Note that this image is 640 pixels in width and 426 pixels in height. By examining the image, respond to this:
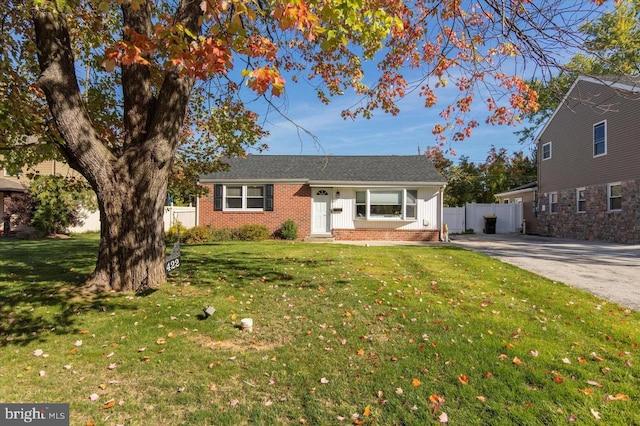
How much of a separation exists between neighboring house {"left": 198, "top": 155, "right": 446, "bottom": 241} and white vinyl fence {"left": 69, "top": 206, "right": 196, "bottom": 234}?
194 centimetres

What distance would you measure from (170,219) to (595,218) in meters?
20.8

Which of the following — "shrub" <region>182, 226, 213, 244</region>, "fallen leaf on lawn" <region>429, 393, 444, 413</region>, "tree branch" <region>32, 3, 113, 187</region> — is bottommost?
"fallen leaf on lawn" <region>429, 393, 444, 413</region>

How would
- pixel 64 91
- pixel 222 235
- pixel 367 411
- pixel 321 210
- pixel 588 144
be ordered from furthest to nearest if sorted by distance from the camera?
pixel 321 210
pixel 588 144
pixel 222 235
pixel 64 91
pixel 367 411

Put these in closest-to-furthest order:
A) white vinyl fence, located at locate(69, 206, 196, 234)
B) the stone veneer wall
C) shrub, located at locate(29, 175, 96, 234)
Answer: the stone veneer wall
shrub, located at locate(29, 175, 96, 234)
white vinyl fence, located at locate(69, 206, 196, 234)

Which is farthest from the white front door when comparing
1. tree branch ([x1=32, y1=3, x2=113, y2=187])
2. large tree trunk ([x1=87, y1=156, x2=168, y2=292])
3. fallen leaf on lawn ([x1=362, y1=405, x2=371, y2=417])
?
fallen leaf on lawn ([x1=362, y1=405, x2=371, y2=417])

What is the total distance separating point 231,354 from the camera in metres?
3.92

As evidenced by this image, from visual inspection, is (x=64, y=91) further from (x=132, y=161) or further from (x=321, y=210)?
(x=321, y=210)

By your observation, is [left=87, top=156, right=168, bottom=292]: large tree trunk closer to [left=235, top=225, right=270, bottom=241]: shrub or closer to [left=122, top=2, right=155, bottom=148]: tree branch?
[left=122, top=2, right=155, bottom=148]: tree branch

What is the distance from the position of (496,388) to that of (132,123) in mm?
6200

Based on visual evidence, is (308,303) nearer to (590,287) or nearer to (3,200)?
(590,287)

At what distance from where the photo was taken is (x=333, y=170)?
61.7 feet

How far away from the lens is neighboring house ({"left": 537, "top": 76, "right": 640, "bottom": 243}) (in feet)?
49.5

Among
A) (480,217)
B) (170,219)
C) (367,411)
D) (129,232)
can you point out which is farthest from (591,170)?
(170,219)

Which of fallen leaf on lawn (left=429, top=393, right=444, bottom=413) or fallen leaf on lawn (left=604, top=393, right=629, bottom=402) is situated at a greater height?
fallen leaf on lawn (left=604, top=393, right=629, bottom=402)
